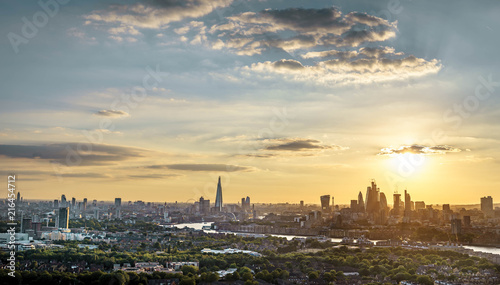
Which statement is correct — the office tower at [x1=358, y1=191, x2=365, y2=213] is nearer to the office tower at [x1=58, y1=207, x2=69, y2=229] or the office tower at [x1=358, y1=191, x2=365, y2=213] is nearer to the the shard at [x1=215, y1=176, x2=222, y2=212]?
the the shard at [x1=215, y1=176, x2=222, y2=212]

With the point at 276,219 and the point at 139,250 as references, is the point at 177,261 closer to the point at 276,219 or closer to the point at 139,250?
the point at 139,250

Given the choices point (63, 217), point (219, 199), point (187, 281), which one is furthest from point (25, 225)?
point (219, 199)

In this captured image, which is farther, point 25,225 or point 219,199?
point 219,199

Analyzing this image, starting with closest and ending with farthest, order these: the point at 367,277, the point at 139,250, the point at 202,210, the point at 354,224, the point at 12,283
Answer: the point at 12,283 → the point at 367,277 → the point at 139,250 → the point at 354,224 → the point at 202,210

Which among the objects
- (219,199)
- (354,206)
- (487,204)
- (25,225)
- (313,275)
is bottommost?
(313,275)

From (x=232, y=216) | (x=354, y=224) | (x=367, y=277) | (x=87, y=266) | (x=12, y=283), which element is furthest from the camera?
(x=232, y=216)

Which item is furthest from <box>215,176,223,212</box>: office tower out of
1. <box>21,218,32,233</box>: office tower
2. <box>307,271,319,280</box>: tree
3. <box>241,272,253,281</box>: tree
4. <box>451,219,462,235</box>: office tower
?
<box>241,272,253,281</box>: tree

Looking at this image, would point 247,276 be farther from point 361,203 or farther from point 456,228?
point 361,203

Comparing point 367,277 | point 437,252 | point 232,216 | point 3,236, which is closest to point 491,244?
point 437,252
